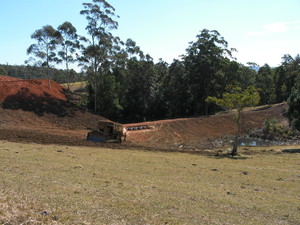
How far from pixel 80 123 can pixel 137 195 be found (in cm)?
3935

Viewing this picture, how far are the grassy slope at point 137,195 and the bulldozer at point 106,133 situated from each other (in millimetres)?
13959

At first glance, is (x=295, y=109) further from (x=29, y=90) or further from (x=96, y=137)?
(x=29, y=90)

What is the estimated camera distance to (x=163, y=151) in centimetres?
3184

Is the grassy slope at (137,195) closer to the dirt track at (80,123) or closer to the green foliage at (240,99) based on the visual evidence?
the green foliage at (240,99)

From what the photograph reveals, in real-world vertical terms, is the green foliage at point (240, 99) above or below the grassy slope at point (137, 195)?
above

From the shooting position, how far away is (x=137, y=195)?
11859 mm

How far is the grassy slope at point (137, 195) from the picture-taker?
8969mm

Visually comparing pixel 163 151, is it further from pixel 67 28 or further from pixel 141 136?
pixel 67 28

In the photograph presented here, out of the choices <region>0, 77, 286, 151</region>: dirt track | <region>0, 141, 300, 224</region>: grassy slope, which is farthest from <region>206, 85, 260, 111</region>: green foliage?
<region>0, 141, 300, 224</region>: grassy slope

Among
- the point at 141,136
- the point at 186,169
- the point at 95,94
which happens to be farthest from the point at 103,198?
the point at 95,94

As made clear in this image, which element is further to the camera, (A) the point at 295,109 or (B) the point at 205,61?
(B) the point at 205,61

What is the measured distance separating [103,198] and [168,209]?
92.6 inches

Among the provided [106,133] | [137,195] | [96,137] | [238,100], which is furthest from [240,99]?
[137,195]

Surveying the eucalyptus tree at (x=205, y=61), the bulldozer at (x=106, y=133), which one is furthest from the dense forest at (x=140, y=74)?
the bulldozer at (x=106, y=133)
